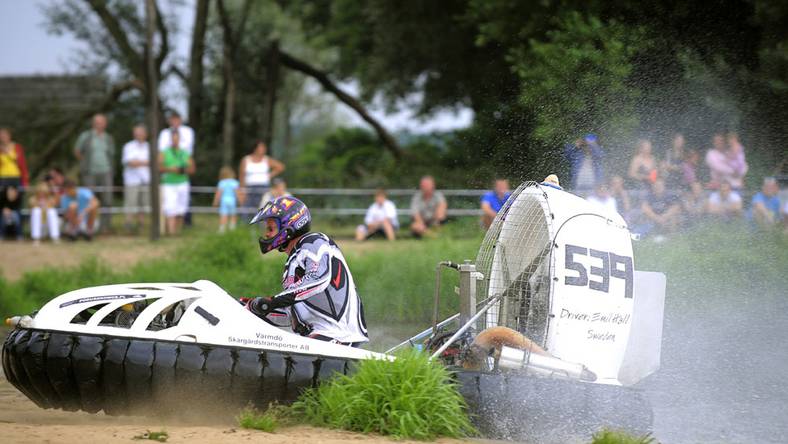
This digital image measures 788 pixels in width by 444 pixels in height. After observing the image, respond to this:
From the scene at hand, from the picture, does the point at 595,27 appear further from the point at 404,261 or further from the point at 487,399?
the point at 487,399

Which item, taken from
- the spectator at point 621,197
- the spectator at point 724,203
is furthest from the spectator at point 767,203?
the spectator at point 621,197

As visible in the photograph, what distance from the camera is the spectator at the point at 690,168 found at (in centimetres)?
1202

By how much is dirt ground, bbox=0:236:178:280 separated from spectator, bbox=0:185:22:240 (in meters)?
0.32

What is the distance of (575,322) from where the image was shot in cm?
650

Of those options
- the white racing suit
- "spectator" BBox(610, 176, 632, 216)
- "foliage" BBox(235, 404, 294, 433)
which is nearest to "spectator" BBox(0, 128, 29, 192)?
"spectator" BBox(610, 176, 632, 216)

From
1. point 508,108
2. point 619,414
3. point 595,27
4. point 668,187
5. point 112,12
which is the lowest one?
point 619,414

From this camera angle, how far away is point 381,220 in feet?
50.2

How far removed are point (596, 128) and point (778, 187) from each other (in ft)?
7.61

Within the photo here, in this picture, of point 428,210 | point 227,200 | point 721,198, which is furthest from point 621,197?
point 227,200

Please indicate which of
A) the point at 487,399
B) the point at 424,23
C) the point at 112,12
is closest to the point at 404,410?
the point at 487,399

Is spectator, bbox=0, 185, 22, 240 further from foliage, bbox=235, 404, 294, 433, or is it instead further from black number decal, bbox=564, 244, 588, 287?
black number decal, bbox=564, 244, 588, 287

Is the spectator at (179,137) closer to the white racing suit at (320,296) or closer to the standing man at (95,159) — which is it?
the standing man at (95,159)

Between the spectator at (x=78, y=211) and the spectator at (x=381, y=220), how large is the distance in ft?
12.4

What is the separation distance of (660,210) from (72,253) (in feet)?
24.8
